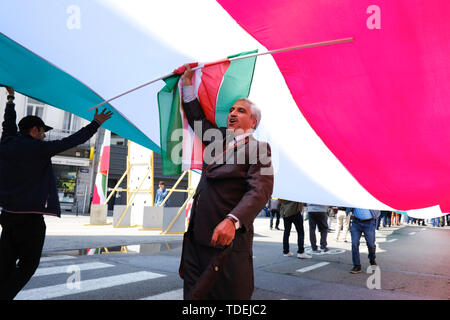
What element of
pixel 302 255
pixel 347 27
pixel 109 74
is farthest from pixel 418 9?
pixel 302 255

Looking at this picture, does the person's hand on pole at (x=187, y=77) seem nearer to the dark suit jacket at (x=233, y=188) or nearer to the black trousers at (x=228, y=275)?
the dark suit jacket at (x=233, y=188)

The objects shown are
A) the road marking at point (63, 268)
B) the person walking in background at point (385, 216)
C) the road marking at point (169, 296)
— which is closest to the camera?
the road marking at point (169, 296)

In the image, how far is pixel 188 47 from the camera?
11.9 ft

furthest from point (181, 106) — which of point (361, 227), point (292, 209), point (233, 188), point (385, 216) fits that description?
point (385, 216)

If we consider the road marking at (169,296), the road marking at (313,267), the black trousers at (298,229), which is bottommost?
the road marking at (313,267)

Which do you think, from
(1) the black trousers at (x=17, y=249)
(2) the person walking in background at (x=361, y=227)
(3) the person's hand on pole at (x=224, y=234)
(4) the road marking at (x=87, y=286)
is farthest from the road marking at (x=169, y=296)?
(2) the person walking in background at (x=361, y=227)

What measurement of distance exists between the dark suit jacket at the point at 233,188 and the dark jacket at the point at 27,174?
1525mm

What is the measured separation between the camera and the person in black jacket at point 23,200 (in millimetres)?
2820

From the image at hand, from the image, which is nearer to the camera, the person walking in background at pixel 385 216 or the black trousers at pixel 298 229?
the black trousers at pixel 298 229

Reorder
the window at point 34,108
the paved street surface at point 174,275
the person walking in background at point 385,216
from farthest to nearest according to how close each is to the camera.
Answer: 1. the person walking in background at point 385,216
2. the window at point 34,108
3. the paved street surface at point 174,275

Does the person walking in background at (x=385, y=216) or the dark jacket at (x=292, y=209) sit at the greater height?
the dark jacket at (x=292, y=209)

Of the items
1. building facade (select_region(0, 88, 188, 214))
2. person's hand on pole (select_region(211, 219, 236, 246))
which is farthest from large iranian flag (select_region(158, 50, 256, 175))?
building facade (select_region(0, 88, 188, 214))

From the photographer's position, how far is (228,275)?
6.57 feet
